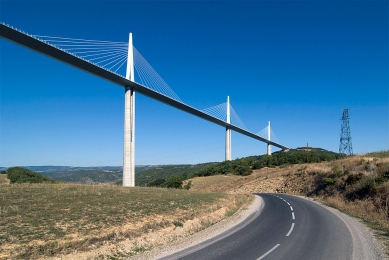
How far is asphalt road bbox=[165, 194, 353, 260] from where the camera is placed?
32.4 feet

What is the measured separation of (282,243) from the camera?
1155 cm

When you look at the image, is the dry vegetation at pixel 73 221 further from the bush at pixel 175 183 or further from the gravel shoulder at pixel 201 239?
the bush at pixel 175 183

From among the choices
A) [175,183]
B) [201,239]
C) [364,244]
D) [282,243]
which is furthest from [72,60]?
[364,244]

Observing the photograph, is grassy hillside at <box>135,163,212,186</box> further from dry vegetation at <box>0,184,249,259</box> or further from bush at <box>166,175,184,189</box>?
dry vegetation at <box>0,184,249,259</box>

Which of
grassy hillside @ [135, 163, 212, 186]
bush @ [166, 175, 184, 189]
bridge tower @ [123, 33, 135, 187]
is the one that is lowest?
grassy hillside @ [135, 163, 212, 186]

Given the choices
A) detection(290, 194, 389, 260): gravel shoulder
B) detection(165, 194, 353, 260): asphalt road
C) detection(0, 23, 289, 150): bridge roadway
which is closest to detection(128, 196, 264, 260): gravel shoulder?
detection(165, 194, 353, 260): asphalt road

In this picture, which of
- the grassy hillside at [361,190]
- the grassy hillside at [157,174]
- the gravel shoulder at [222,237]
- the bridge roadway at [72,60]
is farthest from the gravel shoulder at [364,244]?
the grassy hillside at [157,174]

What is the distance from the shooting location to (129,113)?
44344 mm

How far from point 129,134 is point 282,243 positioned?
35.5 m

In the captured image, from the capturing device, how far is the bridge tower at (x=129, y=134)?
44031 millimetres

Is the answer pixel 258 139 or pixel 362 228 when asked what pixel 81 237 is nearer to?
pixel 362 228

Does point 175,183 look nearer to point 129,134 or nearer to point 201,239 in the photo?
point 129,134

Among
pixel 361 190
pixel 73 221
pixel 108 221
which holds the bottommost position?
pixel 361 190

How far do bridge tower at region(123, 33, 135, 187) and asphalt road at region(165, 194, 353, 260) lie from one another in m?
31.0
